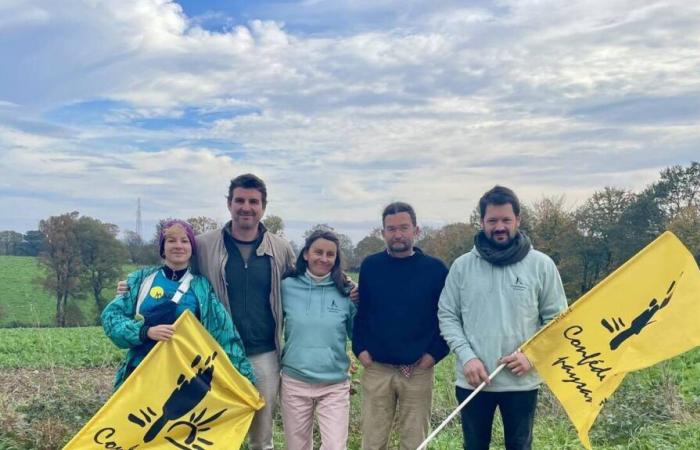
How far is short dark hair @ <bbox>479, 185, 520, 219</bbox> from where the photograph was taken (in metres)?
4.61

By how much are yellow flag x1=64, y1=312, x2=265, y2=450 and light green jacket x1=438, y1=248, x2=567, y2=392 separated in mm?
1677

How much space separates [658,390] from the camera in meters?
9.13

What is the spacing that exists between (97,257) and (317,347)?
4110cm

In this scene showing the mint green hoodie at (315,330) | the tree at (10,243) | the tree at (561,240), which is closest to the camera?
the mint green hoodie at (315,330)

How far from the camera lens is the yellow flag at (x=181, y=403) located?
4.52 metres

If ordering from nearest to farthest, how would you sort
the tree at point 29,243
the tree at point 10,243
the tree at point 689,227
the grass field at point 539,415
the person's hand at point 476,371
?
the person's hand at point 476,371 < the grass field at point 539,415 < the tree at point 689,227 < the tree at point 29,243 < the tree at point 10,243

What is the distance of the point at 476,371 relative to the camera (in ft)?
14.7

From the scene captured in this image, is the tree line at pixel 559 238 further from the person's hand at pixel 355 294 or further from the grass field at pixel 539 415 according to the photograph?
the person's hand at pixel 355 294

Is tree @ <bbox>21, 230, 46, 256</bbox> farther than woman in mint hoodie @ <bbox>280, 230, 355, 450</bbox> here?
Yes

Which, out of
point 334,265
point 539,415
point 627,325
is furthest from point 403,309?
point 539,415

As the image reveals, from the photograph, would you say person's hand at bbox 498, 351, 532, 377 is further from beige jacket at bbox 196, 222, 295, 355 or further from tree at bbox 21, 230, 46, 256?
tree at bbox 21, 230, 46, 256

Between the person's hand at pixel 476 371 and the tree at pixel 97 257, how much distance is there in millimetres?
41046

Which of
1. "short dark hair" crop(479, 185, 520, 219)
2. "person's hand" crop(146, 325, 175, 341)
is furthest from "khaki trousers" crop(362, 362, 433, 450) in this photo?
"person's hand" crop(146, 325, 175, 341)

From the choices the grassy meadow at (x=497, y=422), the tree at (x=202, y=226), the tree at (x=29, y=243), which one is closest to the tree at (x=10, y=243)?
the tree at (x=29, y=243)
